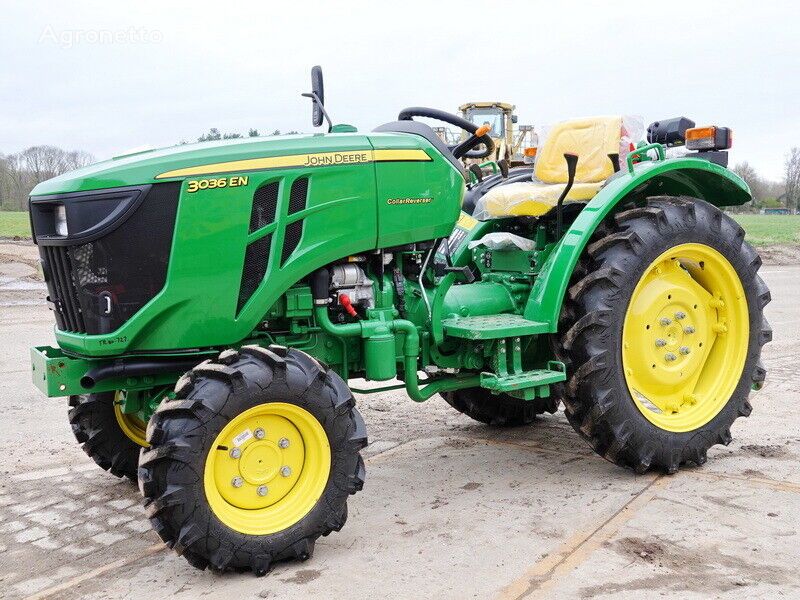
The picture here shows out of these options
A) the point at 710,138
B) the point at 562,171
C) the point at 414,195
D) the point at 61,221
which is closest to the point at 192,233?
the point at 61,221

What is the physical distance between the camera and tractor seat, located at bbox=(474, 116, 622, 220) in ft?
14.3

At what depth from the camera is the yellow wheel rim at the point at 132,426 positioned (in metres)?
3.85

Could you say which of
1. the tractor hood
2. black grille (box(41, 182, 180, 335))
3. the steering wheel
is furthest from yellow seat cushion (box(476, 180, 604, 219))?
black grille (box(41, 182, 180, 335))

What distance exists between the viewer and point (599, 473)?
4090 millimetres

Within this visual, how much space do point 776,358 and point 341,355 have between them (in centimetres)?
498

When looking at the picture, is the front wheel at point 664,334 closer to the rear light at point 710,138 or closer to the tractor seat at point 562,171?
the tractor seat at point 562,171

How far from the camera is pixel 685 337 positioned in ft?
14.0

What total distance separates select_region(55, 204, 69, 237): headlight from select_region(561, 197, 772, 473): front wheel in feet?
7.49

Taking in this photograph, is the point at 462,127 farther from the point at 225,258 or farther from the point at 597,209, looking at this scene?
the point at 225,258

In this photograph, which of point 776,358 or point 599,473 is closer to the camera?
point 599,473

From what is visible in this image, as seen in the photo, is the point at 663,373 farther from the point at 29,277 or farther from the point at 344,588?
the point at 29,277

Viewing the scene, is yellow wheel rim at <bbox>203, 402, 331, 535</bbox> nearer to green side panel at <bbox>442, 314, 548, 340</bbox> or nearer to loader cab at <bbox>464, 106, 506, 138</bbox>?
green side panel at <bbox>442, 314, 548, 340</bbox>

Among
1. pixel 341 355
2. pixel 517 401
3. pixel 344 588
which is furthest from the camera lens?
pixel 517 401

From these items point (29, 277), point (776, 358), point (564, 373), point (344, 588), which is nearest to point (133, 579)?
point (344, 588)
